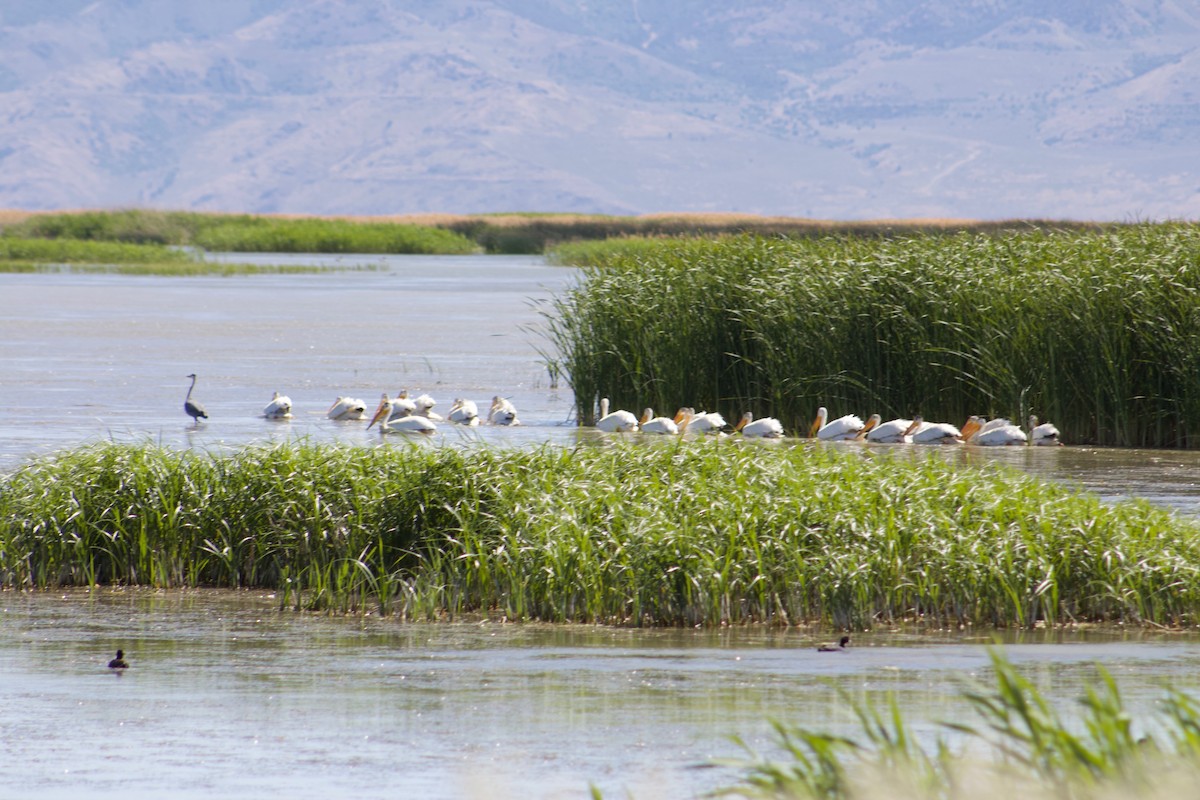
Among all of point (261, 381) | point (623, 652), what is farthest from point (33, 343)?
point (623, 652)

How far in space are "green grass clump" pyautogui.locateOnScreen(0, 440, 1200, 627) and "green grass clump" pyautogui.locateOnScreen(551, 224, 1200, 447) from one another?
6.25 m

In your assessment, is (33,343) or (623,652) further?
(33,343)

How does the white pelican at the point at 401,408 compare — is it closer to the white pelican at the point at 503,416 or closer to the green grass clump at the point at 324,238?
the white pelican at the point at 503,416

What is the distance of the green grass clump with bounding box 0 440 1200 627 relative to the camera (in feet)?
34.0

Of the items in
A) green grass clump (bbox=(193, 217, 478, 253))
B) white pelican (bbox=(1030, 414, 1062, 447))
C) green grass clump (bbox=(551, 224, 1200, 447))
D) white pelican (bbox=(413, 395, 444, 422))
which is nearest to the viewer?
green grass clump (bbox=(551, 224, 1200, 447))

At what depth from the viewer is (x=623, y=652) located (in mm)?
9617

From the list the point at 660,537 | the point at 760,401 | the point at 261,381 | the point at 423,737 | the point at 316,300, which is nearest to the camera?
the point at 423,737

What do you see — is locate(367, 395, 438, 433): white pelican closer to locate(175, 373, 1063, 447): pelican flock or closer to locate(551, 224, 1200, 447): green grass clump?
locate(175, 373, 1063, 447): pelican flock

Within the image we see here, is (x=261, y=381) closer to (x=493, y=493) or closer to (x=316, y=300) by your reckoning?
(x=493, y=493)

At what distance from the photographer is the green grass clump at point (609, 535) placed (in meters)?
10.4

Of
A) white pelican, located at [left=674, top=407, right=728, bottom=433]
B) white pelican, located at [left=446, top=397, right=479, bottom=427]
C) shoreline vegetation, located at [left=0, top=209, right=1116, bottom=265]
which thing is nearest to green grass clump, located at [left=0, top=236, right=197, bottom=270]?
shoreline vegetation, located at [left=0, top=209, right=1116, bottom=265]

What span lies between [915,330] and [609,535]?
935cm

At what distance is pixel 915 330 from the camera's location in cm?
1917

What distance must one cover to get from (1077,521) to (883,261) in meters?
9.00
